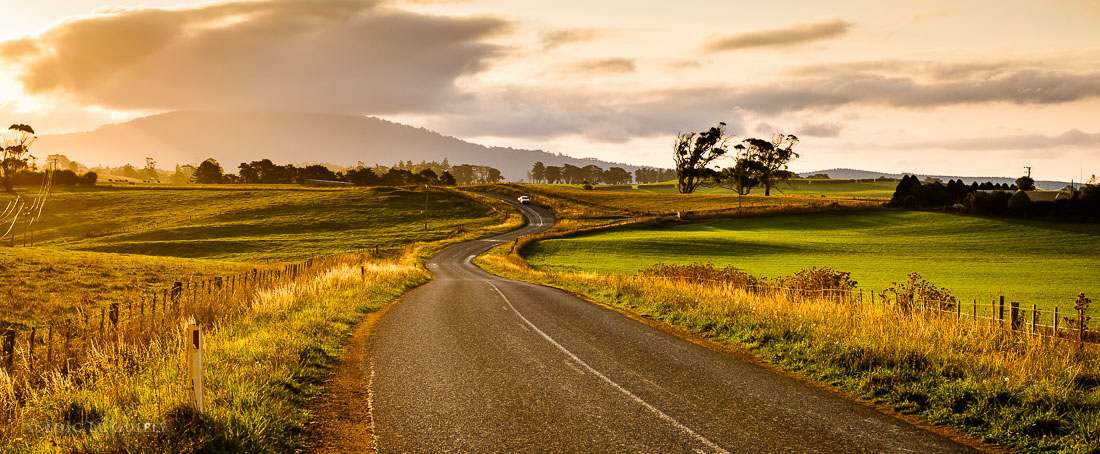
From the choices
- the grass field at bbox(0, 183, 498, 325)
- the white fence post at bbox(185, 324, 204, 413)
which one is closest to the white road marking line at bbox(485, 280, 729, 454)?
the white fence post at bbox(185, 324, 204, 413)

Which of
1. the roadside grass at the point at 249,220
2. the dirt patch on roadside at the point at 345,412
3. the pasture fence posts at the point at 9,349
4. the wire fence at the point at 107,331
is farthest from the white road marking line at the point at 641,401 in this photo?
the roadside grass at the point at 249,220

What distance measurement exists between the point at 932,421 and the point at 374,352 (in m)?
10.1

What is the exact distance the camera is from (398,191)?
387 feet

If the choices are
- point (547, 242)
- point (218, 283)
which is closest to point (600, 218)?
point (547, 242)

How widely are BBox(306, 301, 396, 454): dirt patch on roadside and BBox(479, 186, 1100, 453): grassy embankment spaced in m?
7.66

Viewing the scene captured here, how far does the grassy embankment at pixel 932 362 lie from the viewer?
27.0ft

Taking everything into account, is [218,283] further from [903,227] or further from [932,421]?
[903,227]

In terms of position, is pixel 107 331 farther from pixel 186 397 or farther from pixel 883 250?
pixel 883 250

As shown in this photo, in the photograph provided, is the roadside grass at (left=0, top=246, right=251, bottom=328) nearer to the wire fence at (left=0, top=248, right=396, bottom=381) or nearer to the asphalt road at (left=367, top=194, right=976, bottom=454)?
the wire fence at (left=0, top=248, right=396, bottom=381)

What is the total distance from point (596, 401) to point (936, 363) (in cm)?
605

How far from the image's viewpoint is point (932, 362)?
35.2ft

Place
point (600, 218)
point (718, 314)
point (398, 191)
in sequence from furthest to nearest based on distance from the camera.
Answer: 1. point (398, 191)
2. point (600, 218)
3. point (718, 314)

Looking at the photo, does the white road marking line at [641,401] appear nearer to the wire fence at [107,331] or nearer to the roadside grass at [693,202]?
the wire fence at [107,331]

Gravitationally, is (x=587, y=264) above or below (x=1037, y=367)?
below
